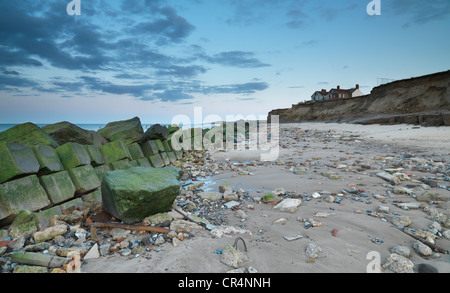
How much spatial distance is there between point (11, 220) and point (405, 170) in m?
7.78

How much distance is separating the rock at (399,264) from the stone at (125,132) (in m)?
6.35

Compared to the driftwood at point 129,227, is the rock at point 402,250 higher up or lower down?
lower down

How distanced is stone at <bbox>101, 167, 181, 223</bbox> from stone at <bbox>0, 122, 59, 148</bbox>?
72.1 inches

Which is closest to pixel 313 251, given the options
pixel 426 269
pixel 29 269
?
pixel 426 269

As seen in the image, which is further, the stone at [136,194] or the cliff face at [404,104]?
the cliff face at [404,104]

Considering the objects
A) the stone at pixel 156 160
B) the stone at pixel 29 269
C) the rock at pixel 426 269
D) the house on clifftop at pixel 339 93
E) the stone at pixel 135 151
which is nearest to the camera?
the rock at pixel 426 269

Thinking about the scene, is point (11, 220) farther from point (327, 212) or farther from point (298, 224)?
point (327, 212)

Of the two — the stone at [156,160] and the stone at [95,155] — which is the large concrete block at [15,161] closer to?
the stone at [95,155]

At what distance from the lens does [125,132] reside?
6918 mm

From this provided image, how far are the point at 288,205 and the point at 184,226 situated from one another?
5.54ft

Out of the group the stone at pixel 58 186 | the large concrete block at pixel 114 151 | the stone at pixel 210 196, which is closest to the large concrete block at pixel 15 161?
the stone at pixel 58 186

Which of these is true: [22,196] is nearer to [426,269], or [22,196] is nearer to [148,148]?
[148,148]

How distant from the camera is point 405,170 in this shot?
5.88m

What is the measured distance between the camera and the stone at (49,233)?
9.57ft
